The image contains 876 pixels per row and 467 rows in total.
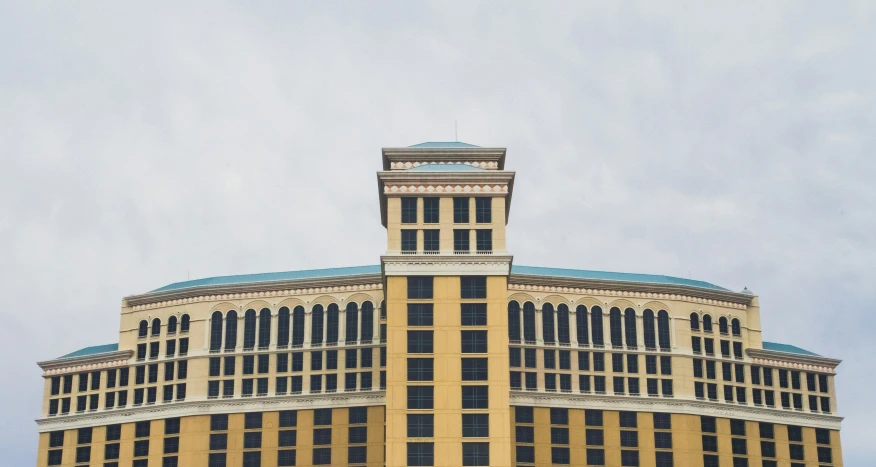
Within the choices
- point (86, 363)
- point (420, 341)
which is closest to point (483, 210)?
point (420, 341)

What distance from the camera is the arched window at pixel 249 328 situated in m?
135

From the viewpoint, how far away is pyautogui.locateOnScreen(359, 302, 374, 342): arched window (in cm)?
13350

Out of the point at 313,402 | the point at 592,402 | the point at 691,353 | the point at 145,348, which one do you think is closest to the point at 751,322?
the point at 691,353

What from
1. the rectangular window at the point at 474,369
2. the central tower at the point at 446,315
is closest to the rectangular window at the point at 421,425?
the central tower at the point at 446,315

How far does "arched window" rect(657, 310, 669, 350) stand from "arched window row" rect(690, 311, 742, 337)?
3.05 m

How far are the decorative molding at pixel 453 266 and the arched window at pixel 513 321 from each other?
32176mm

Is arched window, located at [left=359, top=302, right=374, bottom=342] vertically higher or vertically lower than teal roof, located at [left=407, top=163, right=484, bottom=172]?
lower

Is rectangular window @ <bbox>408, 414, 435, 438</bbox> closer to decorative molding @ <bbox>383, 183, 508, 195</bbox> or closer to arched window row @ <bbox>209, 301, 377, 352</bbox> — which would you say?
decorative molding @ <bbox>383, 183, 508, 195</bbox>

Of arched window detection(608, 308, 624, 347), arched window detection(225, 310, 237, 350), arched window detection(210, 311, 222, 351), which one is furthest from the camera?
arched window detection(210, 311, 222, 351)

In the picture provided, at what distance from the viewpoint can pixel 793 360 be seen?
140 m

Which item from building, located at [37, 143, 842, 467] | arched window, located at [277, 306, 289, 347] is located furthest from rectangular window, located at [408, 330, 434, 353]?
arched window, located at [277, 306, 289, 347]

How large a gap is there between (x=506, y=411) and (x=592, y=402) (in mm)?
36425

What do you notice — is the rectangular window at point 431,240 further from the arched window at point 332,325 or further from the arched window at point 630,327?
the arched window at point 630,327

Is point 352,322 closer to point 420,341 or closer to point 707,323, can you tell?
point 420,341
